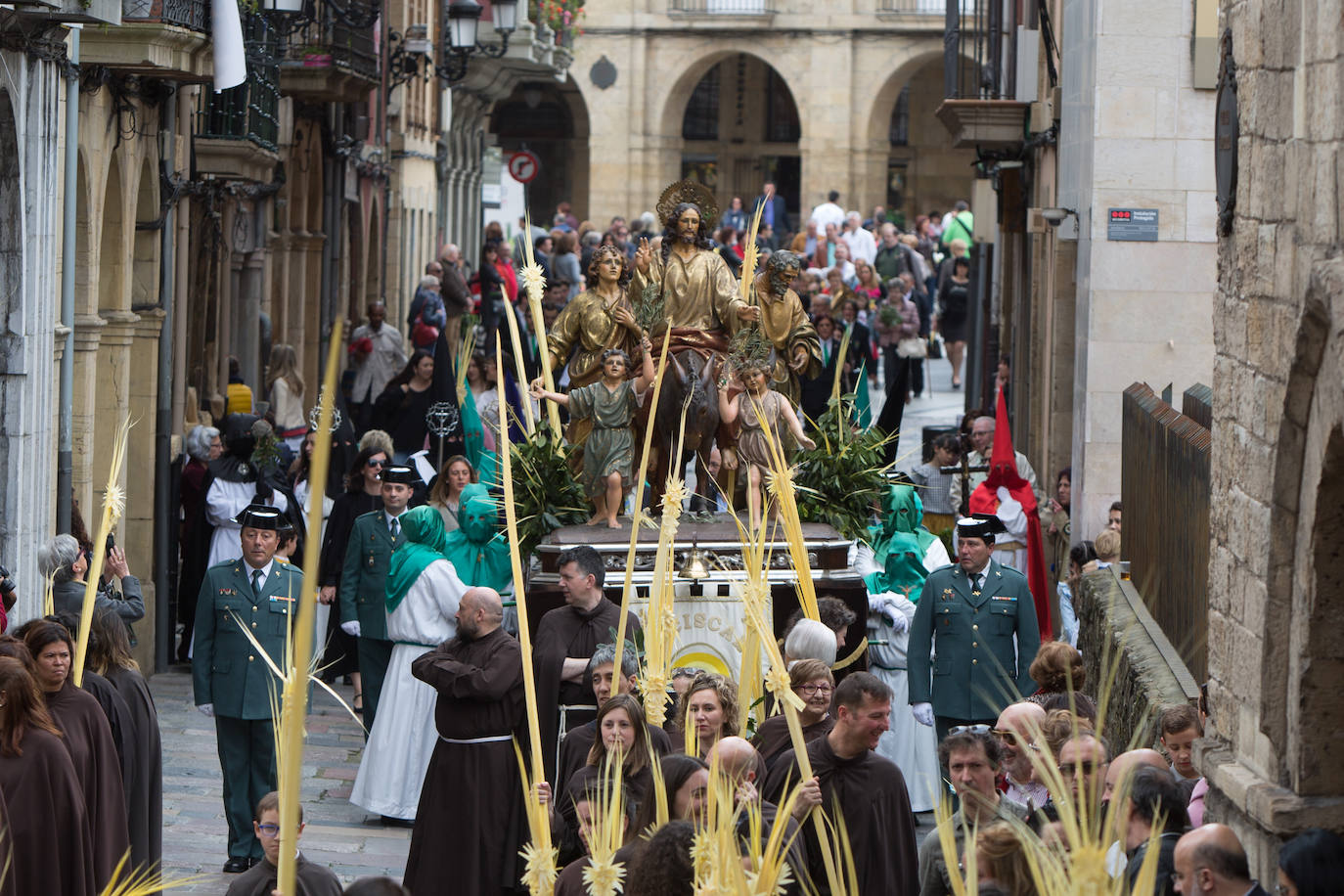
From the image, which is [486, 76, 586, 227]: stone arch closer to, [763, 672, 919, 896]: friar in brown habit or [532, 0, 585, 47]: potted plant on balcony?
[532, 0, 585, 47]: potted plant on balcony

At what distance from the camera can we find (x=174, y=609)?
16.6 metres

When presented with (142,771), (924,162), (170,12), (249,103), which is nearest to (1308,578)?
(142,771)

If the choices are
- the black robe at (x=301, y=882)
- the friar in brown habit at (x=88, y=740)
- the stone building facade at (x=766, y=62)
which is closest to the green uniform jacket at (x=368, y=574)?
the friar in brown habit at (x=88, y=740)

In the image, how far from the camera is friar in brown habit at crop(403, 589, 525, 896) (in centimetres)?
992

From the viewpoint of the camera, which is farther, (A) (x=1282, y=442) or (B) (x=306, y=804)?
(B) (x=306, y=804)

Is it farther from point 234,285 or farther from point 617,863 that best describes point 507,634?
point 234,285

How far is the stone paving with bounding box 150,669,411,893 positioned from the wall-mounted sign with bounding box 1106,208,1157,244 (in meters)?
5.72

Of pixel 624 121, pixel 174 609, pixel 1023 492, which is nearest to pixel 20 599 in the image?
pixel 174 609

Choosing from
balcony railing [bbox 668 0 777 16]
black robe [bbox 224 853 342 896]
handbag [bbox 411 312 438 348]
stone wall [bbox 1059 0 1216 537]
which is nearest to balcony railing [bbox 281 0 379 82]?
handbag [bbox 411 312 438 348]

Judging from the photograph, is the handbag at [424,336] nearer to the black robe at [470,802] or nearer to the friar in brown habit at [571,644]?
the friar in brown habit at [571,644]

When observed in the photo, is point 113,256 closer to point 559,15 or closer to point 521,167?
point 521,167

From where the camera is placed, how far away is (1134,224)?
50.5ft

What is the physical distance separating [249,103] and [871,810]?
1234cm

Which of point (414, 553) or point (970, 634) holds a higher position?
point (414, 553)
